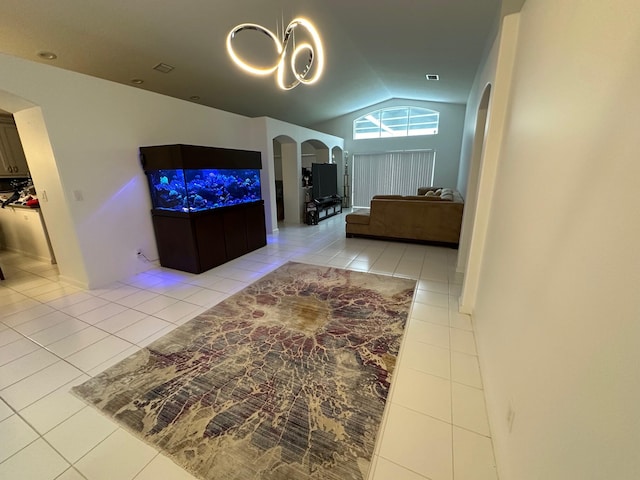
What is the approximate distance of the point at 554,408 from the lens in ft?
2.89

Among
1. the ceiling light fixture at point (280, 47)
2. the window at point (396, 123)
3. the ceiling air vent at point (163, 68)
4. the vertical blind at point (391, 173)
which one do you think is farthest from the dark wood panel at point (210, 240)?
the window at point (396, 123)

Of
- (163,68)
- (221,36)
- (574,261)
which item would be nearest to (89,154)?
(163,68)

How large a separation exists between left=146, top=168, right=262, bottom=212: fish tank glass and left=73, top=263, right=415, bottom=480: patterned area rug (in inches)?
61.1

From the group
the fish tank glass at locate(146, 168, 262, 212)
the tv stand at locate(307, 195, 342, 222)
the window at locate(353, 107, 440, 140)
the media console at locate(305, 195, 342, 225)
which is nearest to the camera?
the fish tank glass at locate(146, 168, 262, 212)

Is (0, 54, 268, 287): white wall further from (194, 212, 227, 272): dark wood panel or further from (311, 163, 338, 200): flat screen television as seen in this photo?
(311, 163, 338, 200): flat screen television

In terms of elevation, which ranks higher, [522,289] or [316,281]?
[522,289]

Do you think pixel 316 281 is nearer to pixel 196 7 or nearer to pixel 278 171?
pixel 196 7

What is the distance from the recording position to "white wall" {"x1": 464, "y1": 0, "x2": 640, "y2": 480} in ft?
2.08

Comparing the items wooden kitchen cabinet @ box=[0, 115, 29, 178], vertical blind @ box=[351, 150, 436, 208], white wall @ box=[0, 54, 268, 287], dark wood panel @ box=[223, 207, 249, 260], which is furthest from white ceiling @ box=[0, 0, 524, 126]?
vertical blind @ box=[351, 150, 436, 208]

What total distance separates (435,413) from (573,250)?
47.6 inches

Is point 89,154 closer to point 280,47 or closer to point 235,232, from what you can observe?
point 235,232

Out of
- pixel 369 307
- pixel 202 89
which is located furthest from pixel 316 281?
pixel 202 89

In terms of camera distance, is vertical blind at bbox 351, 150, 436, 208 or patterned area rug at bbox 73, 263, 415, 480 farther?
vertical blind at bbox 351, 150, 436, 208

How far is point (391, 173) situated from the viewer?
28.7ft
